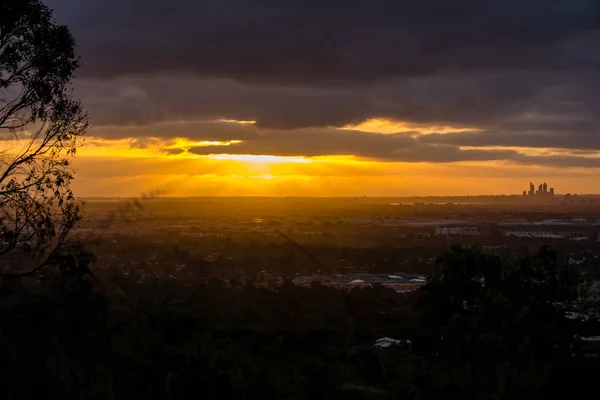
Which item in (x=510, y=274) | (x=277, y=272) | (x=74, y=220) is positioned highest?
(x=74, y=220)

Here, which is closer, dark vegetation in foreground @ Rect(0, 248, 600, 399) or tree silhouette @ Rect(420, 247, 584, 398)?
dark vegetation in foreground @ Rect(0, 248, 600, 399)

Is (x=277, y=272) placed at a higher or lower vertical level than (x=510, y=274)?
lower

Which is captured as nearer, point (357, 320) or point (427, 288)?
point (427, 288)

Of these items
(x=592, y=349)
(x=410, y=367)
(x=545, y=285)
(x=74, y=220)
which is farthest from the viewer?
(x=545, y=285)

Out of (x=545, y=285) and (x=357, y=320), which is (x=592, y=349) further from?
(x=357, y=320)

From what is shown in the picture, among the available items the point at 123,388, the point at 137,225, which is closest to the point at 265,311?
the point at 123,388

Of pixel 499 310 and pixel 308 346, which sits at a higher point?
pixel 499 310

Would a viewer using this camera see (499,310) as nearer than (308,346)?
Yes

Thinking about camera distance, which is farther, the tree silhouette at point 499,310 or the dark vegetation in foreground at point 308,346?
the tree silhouette at point 499,310
